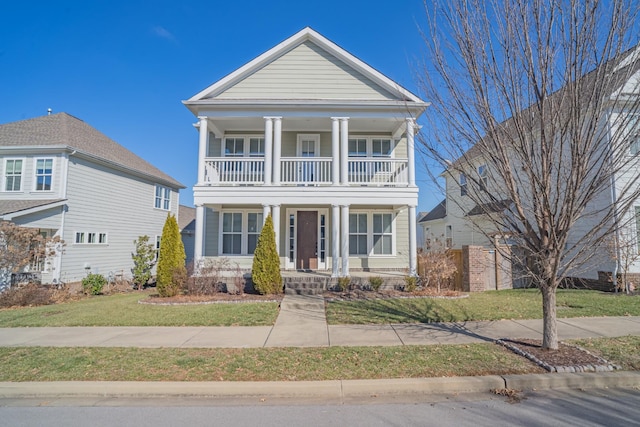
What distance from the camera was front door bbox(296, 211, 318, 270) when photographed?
43.9ft

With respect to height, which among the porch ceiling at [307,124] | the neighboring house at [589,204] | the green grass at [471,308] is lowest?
the green grass at [471,308]

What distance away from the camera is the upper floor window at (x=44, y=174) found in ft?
45.7

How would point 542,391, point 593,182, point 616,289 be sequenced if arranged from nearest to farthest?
point 542,391 < point 593,182 < point 616,289

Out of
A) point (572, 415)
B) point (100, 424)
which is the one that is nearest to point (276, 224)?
point (100, 424)

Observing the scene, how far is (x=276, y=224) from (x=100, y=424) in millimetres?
8139

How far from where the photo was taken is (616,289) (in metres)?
10.7

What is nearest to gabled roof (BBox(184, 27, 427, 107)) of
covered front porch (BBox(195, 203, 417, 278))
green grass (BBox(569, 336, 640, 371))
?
covered front porch (BBox(195, 203, 417, 278))

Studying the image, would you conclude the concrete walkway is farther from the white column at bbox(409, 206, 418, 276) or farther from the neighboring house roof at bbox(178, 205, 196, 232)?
the neighboring house roof at bbox(178, 205, 196, 232)

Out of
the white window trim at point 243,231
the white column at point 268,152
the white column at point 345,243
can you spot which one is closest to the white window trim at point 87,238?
the white window trim at point 243,231

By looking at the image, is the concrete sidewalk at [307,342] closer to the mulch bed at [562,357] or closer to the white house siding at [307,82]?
the mulch bed at [562,357]

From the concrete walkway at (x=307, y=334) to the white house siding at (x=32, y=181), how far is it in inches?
347

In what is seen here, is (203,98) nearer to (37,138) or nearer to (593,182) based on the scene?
(37,138)

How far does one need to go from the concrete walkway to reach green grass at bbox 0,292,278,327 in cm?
34

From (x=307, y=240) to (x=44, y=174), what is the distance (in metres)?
11.6
